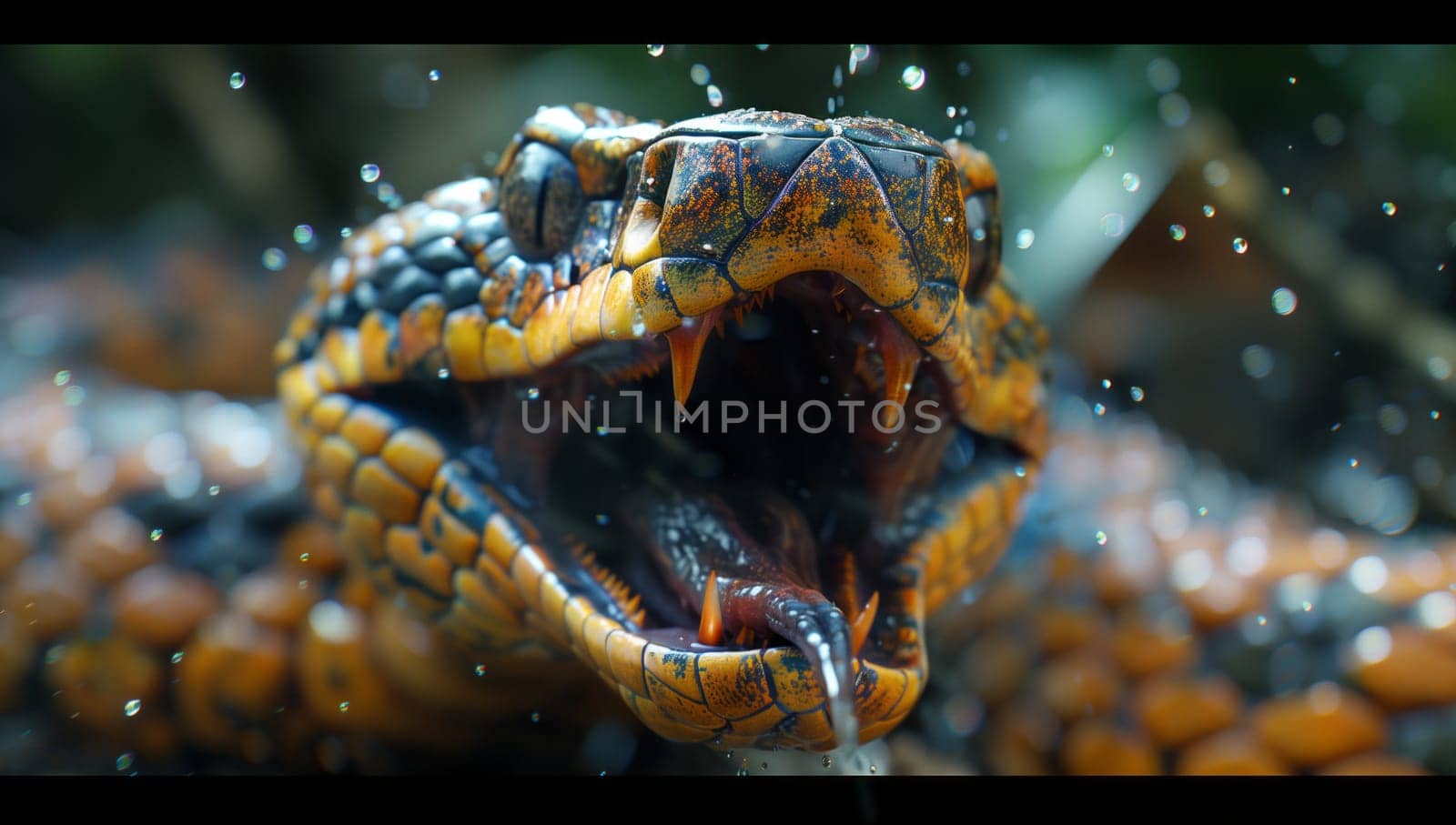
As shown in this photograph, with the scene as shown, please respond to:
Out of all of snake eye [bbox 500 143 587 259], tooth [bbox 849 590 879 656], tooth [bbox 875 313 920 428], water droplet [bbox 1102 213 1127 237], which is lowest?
water droplet [bbox 1102 213 1127 237]

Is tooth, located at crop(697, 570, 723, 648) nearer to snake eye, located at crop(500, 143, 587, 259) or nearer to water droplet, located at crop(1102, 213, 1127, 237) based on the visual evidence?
snake eye, located at crop(500, 143, 587, 259)

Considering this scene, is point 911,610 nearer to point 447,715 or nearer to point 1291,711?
point 447,715

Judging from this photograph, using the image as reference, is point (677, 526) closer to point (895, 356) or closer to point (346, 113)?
point (895, 356)

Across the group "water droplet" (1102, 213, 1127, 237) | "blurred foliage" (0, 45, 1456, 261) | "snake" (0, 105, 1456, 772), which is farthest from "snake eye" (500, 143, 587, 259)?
"water droplet" (1102, 213, 1127, 237)

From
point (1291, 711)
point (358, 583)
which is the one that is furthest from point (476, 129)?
point (1291, 711)

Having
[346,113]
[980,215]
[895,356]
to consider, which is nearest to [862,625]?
[895,356]

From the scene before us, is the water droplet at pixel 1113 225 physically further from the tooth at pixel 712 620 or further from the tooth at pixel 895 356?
the tooth at pixel 712 620
